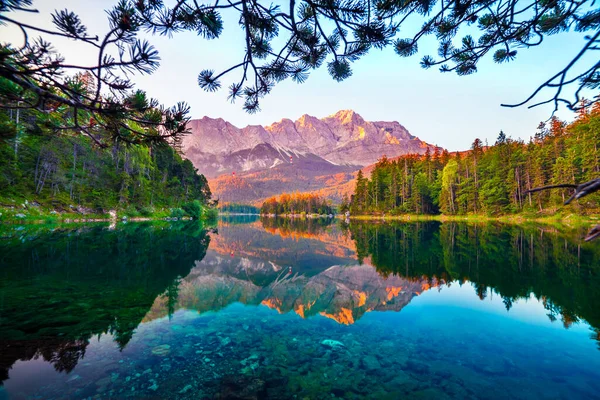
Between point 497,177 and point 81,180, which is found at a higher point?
point 497,177

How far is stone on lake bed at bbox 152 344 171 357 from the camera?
4980mm

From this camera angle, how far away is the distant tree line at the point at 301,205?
143m

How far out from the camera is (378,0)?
3.81 m

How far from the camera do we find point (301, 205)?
15212 cm

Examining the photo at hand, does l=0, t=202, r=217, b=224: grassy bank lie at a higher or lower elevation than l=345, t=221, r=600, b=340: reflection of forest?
higher

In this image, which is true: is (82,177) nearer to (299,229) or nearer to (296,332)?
(299,229)

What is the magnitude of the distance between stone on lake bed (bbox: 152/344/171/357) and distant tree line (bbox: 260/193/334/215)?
136 metres

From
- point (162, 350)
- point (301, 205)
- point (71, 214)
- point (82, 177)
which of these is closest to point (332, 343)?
point (162, 350)

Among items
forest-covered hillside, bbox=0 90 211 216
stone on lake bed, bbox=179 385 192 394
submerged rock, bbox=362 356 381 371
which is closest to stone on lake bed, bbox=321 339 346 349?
submerged rock, bbox=362 356 381 371

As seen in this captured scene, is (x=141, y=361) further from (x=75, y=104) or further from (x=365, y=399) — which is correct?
(x=75, y=104)

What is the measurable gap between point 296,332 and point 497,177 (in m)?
69.5

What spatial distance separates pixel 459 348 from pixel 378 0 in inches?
267

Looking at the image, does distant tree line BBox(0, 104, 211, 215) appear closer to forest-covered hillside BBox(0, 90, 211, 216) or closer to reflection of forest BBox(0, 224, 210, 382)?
forest-covered hillside BBox(0, 90, 211, 216)

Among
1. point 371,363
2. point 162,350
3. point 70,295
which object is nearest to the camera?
point 371,363
